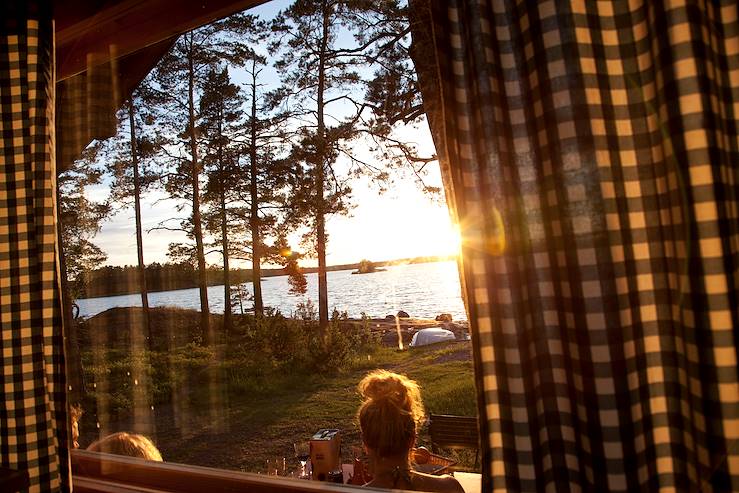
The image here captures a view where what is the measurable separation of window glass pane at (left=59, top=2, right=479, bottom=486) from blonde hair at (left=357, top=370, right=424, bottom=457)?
1.46 metres

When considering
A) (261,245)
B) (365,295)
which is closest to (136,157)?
(261,245)

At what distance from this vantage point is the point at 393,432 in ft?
5.59

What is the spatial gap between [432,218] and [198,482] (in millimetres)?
2344

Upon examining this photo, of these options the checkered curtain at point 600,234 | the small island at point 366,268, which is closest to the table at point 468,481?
the checkered curtain at point 600,234

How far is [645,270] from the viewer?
0.79m

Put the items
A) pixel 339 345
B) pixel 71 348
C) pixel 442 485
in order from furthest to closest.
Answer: pixel 339 345
pixel 71 348
pixel 442 485

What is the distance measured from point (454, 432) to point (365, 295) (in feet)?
5.64

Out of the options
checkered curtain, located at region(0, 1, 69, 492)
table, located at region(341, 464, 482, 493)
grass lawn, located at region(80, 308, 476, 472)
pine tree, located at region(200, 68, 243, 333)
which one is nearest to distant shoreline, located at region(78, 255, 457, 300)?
pine tree, located at region(200, 68, 243, 333)

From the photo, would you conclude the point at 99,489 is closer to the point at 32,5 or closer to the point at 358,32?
the point at 32,5

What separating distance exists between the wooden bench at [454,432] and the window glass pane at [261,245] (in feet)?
0.15

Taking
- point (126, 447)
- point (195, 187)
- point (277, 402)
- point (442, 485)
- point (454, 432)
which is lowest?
point (277, 402)

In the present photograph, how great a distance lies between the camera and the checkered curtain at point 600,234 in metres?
0.73

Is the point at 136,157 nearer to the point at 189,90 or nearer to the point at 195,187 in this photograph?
the point at 195,187

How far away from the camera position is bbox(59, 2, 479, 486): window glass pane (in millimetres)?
3607
